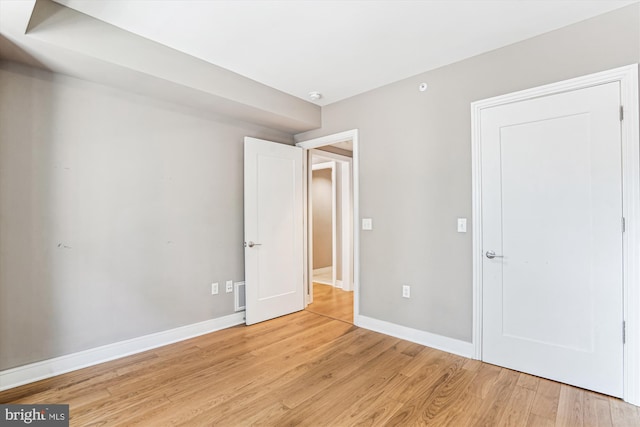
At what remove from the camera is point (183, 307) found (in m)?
3.04

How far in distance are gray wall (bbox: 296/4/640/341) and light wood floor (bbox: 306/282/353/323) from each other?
514 mm

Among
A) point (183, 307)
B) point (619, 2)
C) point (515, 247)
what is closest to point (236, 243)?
point (183, 307)

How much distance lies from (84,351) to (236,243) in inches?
62.1

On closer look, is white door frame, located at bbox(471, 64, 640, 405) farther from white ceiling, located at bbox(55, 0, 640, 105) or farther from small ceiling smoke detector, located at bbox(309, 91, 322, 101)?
small ceiling smoke detector, located at bbox(309, 91, 322, 101)

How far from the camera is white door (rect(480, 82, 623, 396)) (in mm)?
2049

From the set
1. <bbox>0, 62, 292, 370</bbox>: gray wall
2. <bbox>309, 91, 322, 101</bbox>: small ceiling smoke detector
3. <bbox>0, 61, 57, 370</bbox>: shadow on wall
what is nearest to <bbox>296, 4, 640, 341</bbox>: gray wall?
<bbox>309, 91, 322, 101</bbox>: small ceiling smoke detector

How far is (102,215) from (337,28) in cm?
238

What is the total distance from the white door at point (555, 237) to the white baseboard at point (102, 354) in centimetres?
264

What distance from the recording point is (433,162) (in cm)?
284

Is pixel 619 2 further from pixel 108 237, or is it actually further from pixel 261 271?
pixel 108 237

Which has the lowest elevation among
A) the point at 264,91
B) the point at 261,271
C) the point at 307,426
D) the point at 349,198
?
the point at 307,426

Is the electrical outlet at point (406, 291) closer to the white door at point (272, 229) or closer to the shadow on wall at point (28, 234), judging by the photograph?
the white door at point (272, 229)

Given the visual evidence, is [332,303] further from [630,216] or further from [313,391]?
[630,216]

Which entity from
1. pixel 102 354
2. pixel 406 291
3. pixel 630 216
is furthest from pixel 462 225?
pixel 102 354
